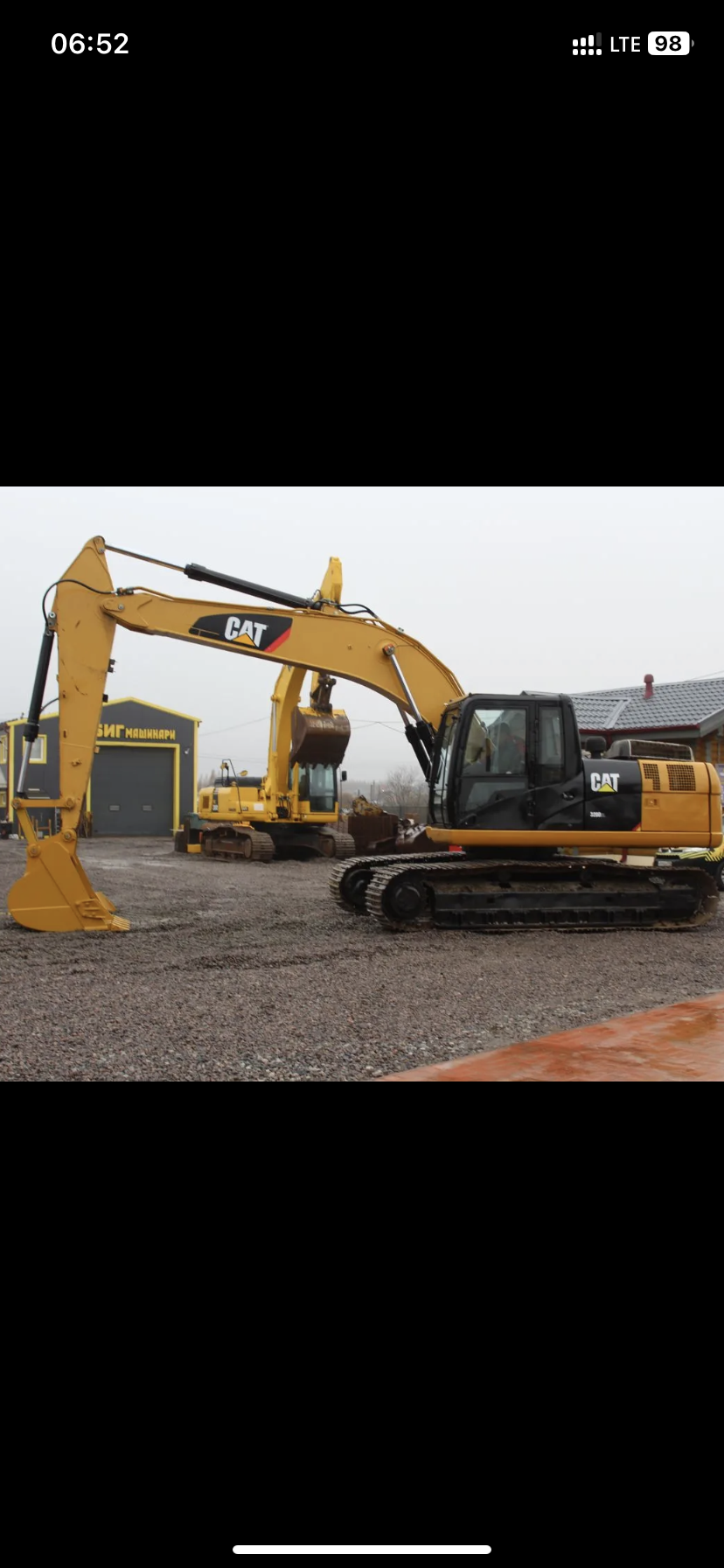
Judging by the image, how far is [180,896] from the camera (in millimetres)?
15625

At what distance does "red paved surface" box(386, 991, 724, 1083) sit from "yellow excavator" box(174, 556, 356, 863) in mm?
16345

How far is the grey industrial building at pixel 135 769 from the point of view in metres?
40.6

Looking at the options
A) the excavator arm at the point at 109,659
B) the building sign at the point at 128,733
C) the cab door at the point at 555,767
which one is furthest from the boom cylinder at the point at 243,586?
the building sign at the point at 128,733

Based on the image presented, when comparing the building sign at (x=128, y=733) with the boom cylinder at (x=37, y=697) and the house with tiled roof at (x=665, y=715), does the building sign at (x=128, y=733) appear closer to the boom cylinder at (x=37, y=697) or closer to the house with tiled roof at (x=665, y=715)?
the house with tiled roof at (x=665, y=715)

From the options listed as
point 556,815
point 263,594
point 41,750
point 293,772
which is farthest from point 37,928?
point 41,750

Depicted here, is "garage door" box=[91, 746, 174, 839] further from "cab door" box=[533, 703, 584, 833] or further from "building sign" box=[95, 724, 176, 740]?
"cab door" box=[533, 703, 584, 833]

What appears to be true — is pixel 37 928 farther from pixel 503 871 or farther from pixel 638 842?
pixel 638 842

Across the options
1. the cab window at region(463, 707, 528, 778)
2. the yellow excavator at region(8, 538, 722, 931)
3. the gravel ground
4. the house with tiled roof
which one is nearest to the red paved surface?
the gravel ground

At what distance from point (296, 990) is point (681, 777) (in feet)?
21.8

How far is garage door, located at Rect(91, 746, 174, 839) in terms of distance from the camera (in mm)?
40906

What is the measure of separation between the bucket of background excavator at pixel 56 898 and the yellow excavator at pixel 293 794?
11.8 meters

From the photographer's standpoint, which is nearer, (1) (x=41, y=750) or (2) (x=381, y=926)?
(2) (x=381, y=926)

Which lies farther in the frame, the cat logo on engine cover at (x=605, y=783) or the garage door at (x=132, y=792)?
the garage door at (x=132, y=792)

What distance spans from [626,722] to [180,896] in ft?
41.2
